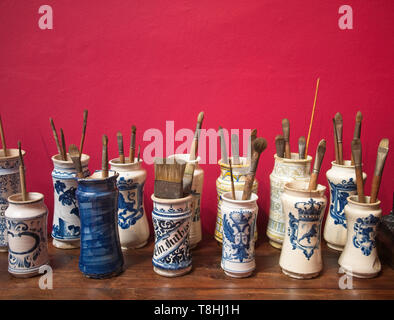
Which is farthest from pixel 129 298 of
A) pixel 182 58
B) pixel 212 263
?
pixel 182 58

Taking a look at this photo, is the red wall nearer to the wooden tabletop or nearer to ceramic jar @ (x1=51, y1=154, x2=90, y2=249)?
ceramic jar @ (x1=51, y1=154, x2=90, y2=249)

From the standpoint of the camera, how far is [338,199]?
1097 millimetres

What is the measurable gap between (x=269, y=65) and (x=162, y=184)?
519mm

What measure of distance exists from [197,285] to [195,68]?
2.09ft

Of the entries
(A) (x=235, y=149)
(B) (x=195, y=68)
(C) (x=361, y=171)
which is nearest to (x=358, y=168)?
(C) (x=361, y=171)

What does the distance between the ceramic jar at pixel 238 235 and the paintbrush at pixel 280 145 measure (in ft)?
0.66

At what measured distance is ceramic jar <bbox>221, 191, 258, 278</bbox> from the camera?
94 cm

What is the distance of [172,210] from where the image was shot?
3.12 ft

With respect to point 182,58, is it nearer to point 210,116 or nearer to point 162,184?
point 210,116

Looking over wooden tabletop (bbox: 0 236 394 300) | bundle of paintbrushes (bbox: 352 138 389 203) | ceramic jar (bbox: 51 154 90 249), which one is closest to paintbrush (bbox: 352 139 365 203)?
bundle of paintbrushes (bbox: 352 138 389 203)

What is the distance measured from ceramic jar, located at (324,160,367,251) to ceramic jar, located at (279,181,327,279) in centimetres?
14

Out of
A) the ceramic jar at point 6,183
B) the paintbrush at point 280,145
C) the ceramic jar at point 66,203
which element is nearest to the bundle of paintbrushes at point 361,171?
the paintbrush at point 280,145

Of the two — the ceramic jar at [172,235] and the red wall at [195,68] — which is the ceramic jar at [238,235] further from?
the red wall at [195,68]
